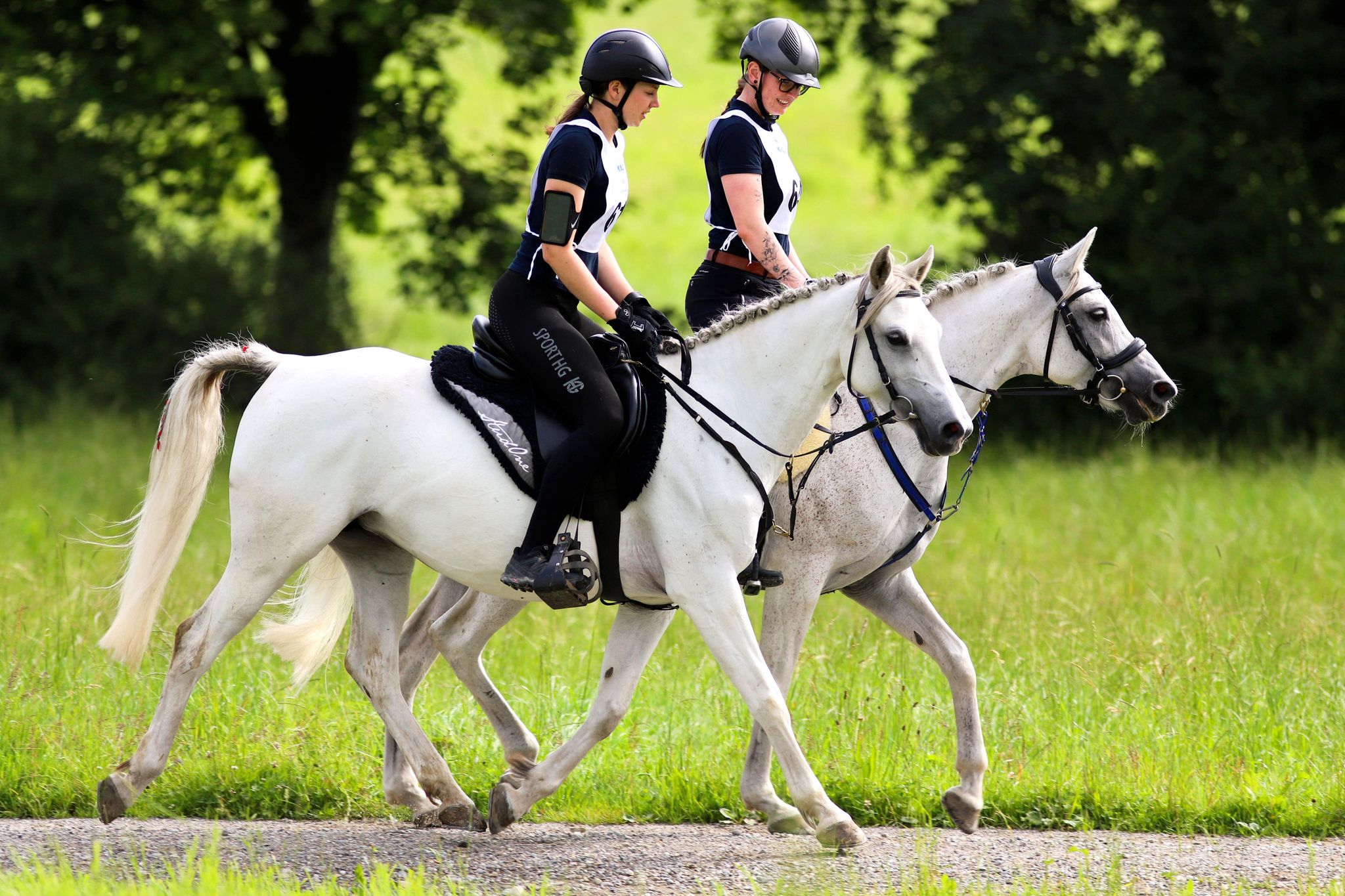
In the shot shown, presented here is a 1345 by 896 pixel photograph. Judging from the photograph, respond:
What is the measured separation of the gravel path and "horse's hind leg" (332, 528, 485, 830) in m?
0.13

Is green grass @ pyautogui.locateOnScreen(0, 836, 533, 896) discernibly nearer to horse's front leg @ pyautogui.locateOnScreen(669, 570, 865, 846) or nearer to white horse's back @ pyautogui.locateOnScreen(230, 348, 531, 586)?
horse's front leg @ pyautogui.locateOnScreen(669, 570, 865, 846)

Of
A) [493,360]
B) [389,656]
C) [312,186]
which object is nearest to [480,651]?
[389,656]

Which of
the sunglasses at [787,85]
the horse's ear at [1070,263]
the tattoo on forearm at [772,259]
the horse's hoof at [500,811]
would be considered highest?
the sunglasses at [787,85]

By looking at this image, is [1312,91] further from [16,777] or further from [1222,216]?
[16,777]

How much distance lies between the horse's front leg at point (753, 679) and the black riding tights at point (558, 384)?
504 millimetres

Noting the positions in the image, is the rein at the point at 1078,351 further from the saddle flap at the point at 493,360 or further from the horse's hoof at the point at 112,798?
the horse's hoof at the point at 112,798

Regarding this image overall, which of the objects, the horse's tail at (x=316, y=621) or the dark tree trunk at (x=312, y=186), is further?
the dark tree trunk at (x=312, y=186)

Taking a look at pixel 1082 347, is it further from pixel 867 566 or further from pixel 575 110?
pixel 575 110

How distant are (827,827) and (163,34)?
42.9 ft

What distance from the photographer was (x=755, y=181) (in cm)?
595

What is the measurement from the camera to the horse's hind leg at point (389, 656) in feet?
18.4

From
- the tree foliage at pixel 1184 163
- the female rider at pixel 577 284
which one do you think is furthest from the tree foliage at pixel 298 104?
the female rider at pixel 577 284

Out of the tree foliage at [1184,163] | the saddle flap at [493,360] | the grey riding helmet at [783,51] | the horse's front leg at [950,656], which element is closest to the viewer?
the saddle flap at [493,360]

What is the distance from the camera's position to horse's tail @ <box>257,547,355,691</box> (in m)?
6.17
